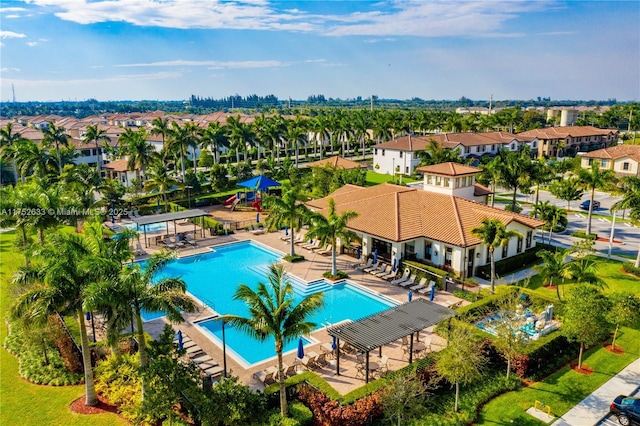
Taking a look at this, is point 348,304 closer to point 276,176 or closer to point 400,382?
point 400,382

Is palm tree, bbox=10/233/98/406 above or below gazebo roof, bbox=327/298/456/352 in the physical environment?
above

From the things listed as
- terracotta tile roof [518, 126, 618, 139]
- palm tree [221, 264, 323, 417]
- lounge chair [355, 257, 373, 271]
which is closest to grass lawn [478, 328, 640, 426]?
palm tree [221, 264, 323, 417]

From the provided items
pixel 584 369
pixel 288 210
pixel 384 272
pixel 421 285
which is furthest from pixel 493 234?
pixel 288 210

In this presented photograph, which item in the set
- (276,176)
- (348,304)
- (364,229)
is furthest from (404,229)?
(276,176)

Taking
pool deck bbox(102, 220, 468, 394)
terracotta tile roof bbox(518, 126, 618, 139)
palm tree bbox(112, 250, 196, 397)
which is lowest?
pool deck bbox(102, 220, 468, 394)

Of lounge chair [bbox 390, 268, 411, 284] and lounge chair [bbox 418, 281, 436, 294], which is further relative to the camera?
lounge chair [bbox 390, 268, 411, 284]

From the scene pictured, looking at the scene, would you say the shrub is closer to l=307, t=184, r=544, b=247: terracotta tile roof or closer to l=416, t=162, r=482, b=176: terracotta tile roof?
l=307, t=184, r=544, b=247: terracotta tile roof

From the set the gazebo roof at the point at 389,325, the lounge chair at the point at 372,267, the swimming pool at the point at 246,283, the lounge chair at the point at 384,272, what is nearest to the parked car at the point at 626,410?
the gazebo roof at the point at 389,325

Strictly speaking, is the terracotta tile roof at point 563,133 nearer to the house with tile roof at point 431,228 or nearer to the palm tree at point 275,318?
the house with tile roof at point 431,228
